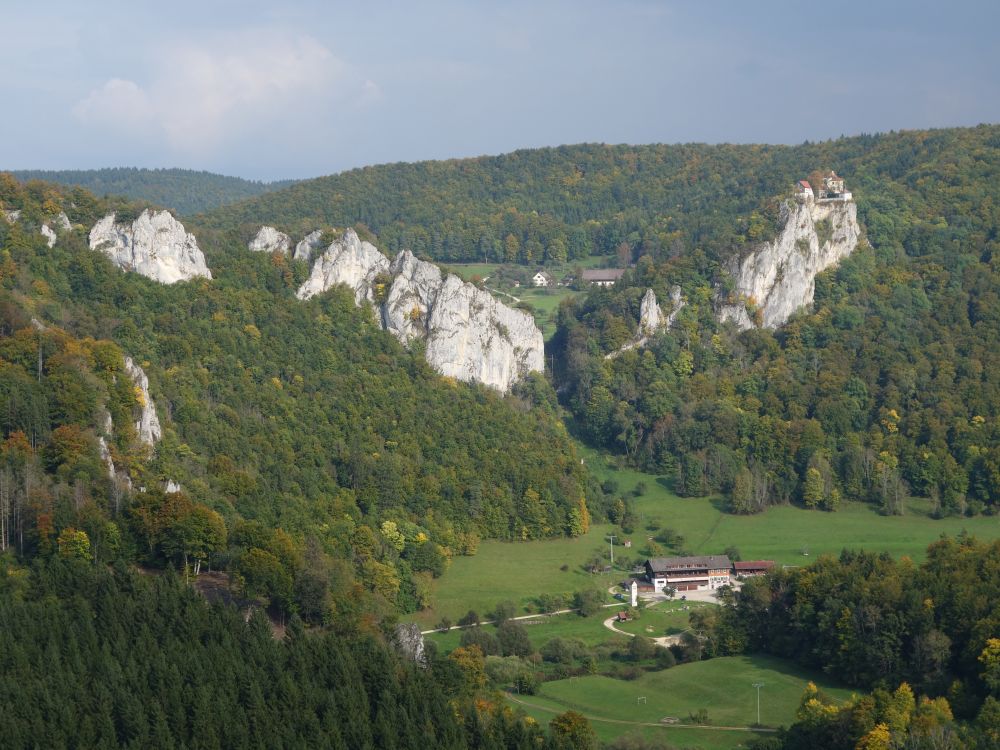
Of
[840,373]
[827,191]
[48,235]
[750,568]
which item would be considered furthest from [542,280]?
[750,568]

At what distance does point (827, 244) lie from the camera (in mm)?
138250

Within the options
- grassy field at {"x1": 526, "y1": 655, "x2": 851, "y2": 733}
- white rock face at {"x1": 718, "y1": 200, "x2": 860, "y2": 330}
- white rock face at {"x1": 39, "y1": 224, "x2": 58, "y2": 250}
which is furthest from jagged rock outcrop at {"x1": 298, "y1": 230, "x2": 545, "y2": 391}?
grassy field at {"x1": 526, "y1": 655, "x2": 851, "y2": 733}

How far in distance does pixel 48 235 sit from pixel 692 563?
2013 inches

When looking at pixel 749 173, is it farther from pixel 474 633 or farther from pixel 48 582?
pixel 48 582

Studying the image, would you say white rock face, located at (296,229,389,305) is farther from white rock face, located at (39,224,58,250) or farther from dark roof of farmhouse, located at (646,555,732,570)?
dark roof of farmhouse, located at (646,555,732,570)

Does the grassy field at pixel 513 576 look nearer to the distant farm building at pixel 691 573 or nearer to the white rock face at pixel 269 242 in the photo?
the distant farm building at pixel 691 573

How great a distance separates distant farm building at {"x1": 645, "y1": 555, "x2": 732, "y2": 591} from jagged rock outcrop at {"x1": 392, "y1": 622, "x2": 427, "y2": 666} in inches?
928

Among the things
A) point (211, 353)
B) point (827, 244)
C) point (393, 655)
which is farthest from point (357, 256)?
point (393, 655)

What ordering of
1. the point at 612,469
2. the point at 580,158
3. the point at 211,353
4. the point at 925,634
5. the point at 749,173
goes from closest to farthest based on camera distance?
the point at 925,634
the point at 211,353
the point at 612,469
the point at 749,173
the point at 580,158

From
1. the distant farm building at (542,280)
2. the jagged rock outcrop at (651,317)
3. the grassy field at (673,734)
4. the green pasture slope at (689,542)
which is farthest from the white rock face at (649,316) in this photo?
the grassy field at (673,734)

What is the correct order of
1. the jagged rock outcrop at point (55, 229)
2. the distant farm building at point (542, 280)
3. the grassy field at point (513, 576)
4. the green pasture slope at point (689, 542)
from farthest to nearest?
the distant farm building at point (542, 280)
the jagged rock outcrop at point (55, 229)
the green pasture slope at point (689, 542)
the grassy field at point (513, 576)

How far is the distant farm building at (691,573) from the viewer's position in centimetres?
9294

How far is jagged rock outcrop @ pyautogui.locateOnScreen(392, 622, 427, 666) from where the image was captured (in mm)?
69250

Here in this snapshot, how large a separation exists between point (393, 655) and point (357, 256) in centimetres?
6179
